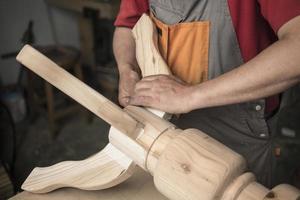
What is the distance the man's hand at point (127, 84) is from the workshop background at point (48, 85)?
145 cm

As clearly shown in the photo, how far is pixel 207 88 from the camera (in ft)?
2.34

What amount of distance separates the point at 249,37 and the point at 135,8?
0.37m

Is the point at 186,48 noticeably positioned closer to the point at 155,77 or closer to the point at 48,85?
the point at 155,77

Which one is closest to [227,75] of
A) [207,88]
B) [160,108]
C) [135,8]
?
[207,88]

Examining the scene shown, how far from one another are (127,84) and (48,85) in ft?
5.10

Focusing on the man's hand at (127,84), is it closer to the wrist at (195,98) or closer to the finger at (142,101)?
the finger at (142,101)

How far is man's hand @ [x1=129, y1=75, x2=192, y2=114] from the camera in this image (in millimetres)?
746

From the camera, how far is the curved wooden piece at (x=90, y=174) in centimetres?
75

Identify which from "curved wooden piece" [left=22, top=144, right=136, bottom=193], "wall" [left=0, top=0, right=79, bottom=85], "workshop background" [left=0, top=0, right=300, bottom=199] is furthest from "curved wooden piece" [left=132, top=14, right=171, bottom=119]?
"wall" [left=0, top=0, right=79, bottom=85]

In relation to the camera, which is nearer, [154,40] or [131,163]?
[131,163]

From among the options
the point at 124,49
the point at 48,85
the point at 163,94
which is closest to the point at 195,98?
the point at 163,94

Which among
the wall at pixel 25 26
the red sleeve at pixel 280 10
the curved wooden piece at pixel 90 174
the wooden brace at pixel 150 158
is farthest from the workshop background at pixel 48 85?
the red sleeve at pixel 280 10

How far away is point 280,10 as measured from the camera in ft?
2.21

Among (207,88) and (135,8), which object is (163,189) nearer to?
(207,88)
